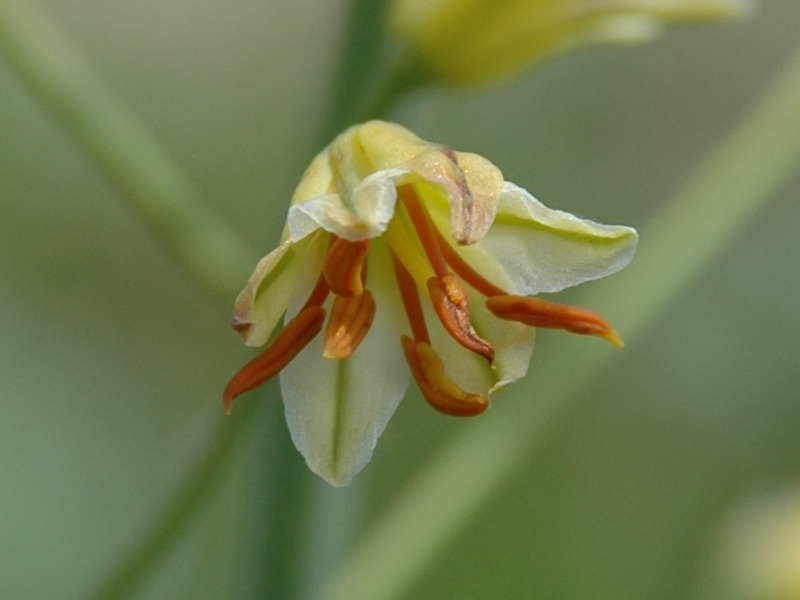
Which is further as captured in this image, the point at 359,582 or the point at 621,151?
the point at 621,151

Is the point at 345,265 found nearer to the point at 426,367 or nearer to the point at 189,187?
the point at 426,367

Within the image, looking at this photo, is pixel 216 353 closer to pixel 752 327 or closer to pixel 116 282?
pixel 116 282

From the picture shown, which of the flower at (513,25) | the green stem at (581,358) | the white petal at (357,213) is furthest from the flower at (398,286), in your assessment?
the green stem at (581,358)

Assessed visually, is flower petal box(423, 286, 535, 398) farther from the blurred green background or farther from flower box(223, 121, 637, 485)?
the blurred green background

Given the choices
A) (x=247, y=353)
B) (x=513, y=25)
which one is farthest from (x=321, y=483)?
(x=247, y=353)


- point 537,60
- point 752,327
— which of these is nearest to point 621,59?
point 752,327

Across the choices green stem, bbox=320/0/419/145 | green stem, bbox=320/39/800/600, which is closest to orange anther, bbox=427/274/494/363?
green stem, bbox=320/0/419/145
